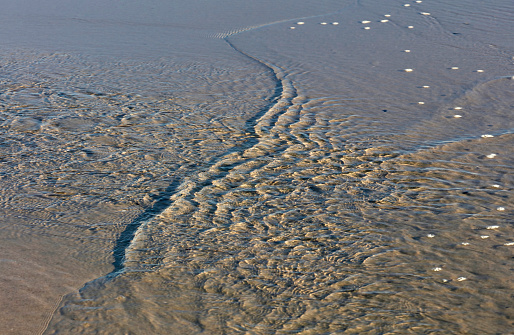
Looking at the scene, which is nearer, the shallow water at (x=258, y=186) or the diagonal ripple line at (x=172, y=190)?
the shallow water at (x=258, y=186)

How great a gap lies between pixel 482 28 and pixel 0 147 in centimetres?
661

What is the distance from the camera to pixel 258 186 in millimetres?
3828

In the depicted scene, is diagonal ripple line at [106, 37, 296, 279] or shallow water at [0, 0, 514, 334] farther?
diagonal ripple line at [106, 37, 296, 279]

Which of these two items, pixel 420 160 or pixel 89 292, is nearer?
pixel 89 292

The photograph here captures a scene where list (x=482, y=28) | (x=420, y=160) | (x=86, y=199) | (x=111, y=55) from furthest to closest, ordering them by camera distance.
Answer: (x=482, y=28) → (x=111, y=55) → (x=420, y=160) → (x=86, y=199)

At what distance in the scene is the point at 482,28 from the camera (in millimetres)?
7668

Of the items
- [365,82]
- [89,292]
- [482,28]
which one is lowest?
[89,292]

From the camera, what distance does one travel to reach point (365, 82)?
5965 mm

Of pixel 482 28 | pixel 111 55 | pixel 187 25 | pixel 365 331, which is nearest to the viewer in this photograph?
pixel 365 331

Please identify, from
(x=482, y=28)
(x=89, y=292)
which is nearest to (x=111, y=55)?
(x=89, y=292)

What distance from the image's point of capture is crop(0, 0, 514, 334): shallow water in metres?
2.64

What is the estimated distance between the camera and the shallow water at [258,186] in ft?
8.68

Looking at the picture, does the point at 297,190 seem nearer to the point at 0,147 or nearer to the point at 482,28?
the point at 0,147

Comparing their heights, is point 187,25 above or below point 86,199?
above
